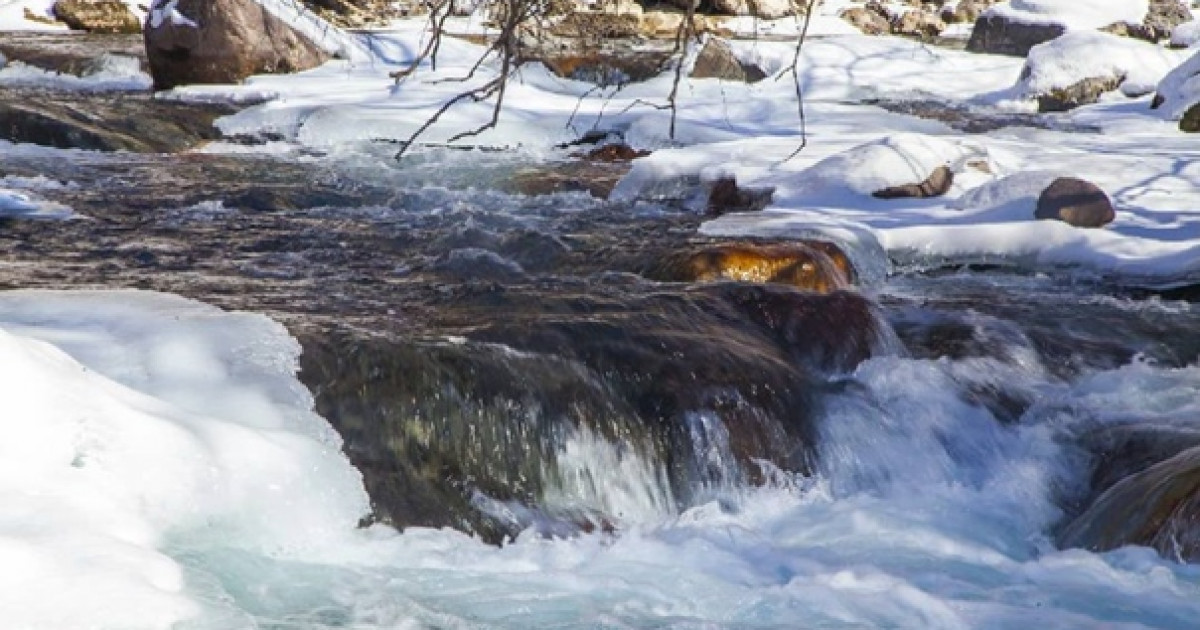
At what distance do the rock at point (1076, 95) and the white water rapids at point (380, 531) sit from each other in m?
8.19

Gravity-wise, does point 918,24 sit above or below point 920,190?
above

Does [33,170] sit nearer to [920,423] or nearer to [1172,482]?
[920,423]

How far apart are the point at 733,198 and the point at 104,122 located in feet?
14.8

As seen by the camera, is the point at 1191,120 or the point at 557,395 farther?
the point at 1191,120

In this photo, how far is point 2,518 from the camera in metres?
2.55

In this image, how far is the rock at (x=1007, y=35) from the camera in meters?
15.4

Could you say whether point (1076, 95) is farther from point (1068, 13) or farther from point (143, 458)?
point (143, 458)

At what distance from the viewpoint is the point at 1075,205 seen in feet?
22.4

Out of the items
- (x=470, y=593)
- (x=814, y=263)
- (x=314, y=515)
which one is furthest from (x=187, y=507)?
(x=814, y=263)

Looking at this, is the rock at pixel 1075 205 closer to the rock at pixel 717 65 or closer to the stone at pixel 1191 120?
the stone at pixel 1191 120

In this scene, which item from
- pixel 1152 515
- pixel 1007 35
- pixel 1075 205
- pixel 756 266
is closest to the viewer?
pixel 1152 515

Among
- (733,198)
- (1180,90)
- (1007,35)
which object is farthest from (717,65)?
(733,198)

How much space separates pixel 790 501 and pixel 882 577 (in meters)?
0.63

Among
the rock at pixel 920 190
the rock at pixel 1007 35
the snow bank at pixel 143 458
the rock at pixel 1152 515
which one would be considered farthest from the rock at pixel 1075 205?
the rock at pixel 1007 35
